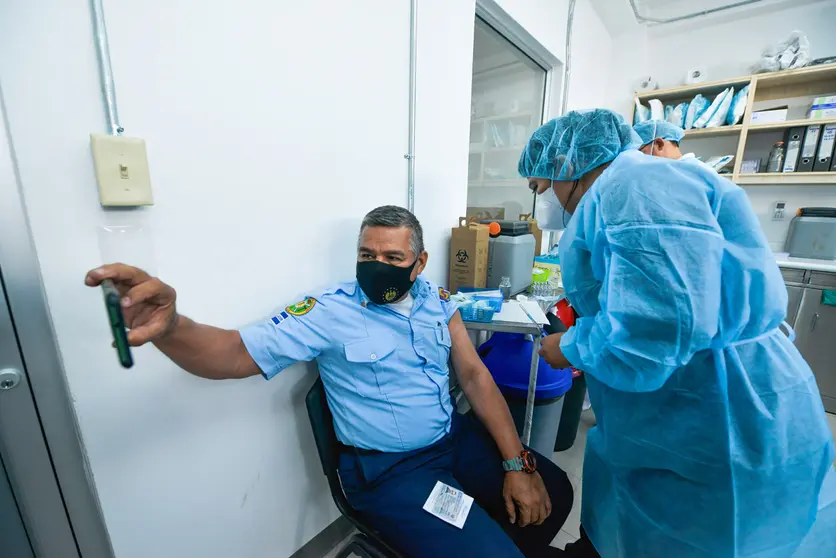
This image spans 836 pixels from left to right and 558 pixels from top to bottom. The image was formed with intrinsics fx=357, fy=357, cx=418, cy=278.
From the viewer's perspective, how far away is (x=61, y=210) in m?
0.68

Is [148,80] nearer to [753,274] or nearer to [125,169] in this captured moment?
[125,169]

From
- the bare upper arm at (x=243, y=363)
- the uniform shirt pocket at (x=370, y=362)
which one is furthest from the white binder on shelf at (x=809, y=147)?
the bare upper arm at (x=243, y=363)

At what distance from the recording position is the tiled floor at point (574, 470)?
59.3 inches

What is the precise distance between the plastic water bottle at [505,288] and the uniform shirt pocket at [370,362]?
2.45 feet

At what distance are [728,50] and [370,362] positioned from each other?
3910 millimetres

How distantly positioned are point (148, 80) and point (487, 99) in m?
2.23

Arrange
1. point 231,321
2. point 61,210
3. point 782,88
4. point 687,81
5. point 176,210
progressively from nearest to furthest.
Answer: point 61,210, point 176,210, point 231,321, point 782,88, point 687,81

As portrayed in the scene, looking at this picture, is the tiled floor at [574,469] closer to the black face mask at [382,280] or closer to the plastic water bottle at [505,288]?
the plastic water bottle at [505,288]

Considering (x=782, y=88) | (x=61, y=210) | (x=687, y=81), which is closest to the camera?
(x=61, y=210)

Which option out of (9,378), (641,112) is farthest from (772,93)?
(9,378)

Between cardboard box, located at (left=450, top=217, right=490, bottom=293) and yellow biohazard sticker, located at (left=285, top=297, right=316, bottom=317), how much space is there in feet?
2.87

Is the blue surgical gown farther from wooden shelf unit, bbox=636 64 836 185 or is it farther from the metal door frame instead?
wooden shelf unit, bbox=636 64 836 185

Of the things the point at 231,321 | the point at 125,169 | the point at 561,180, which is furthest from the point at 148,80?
the point at 561,180

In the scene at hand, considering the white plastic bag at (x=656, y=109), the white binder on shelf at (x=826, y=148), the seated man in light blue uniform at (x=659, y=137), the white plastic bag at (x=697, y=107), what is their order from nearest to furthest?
1. the seated man in light blue uniform at (x=659, y=137)
2. the white binder on shelf at (x=826, y=148)
3. the white plastic bag at (x=697, y=107)
4. the white plastic bag at (x=656, y=109)
